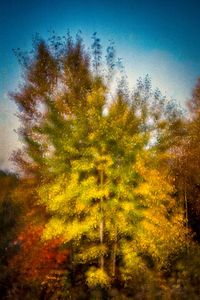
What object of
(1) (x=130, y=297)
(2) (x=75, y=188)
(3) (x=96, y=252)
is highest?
(2) (x=75, y=188)

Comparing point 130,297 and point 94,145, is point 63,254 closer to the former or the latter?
point 130,297

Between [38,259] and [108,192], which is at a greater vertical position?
[108,192]

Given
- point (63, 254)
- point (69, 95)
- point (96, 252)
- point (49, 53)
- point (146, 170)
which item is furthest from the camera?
point (49, 53)

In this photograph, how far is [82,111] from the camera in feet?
56.3

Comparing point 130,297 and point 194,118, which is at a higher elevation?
point 194,118

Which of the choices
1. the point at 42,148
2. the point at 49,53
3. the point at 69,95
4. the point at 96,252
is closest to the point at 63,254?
the point at 96,252

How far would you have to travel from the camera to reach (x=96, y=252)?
1698 centimetres

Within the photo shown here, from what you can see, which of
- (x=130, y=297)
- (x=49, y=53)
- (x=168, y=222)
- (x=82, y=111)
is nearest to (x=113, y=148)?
(x=82, y=111)

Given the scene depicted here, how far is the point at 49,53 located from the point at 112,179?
38.8ft

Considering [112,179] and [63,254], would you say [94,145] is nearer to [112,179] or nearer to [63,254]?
[112,179]

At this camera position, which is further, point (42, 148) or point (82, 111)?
point (42, 148)

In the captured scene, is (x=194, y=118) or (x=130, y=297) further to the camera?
(x=194, y=118)

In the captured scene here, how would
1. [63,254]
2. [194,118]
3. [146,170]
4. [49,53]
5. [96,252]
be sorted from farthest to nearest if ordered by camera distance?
1. [194,118]
2. [49,53]
3. [63,254]
4. [96,252]
5. [146,170]

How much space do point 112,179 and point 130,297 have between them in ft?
18.2
